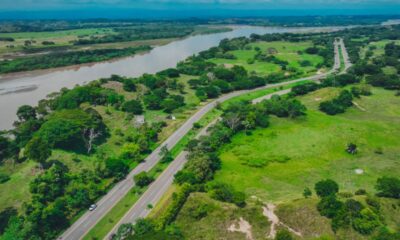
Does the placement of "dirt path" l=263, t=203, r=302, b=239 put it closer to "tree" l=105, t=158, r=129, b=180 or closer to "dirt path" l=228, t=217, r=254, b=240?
"dirt path" l=228, t=217, r=254, b=240

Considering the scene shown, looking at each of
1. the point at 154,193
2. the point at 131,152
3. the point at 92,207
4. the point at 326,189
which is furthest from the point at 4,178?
the point at 326,189

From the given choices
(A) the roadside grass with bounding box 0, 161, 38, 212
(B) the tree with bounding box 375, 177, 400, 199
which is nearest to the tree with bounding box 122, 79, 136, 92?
(A) the roadside grass with bounding box 0, 161, 38, 212

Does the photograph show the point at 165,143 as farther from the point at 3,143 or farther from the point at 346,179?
the point at 346,179

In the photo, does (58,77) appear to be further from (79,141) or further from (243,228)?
(243,228)

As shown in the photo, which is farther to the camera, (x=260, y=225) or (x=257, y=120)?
(x=257, y=120)

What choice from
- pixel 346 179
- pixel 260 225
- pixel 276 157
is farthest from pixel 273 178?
pixel 260 225
